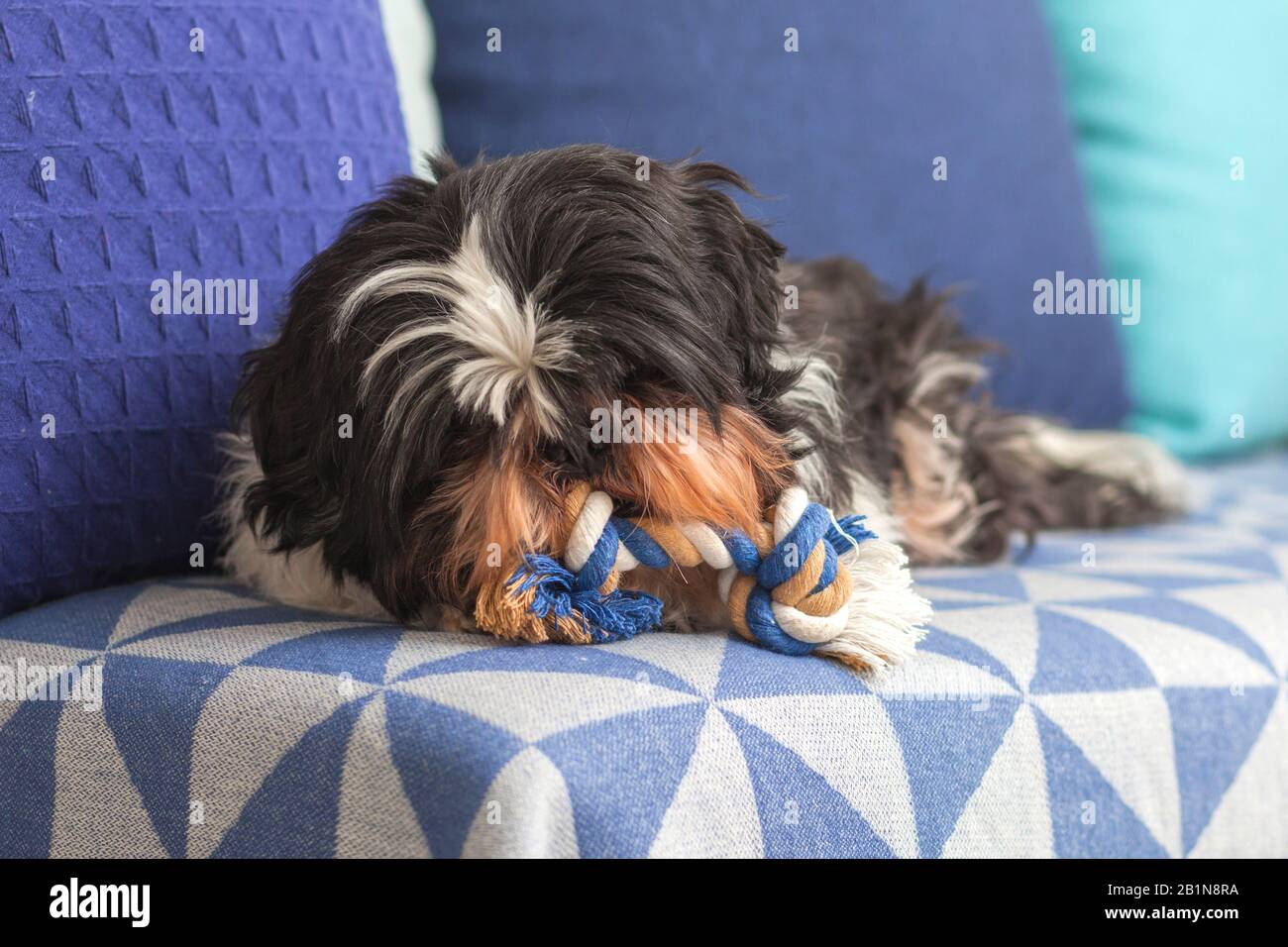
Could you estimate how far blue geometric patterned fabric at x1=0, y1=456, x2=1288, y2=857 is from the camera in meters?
1.18

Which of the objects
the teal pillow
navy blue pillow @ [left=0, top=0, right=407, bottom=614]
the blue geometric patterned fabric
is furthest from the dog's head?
the teal pillow

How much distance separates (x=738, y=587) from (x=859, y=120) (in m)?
1.41

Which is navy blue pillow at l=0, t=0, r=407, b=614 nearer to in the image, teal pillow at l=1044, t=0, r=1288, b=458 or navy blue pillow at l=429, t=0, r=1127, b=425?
navy blue pillow at l=429, t=0, r=1127, b=425

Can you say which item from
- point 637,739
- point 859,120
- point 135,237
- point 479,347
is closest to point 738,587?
point 637,739

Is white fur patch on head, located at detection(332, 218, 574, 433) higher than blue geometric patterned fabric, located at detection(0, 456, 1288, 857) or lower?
higher

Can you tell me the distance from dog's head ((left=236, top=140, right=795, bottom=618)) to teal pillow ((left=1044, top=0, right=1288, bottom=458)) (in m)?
1.76

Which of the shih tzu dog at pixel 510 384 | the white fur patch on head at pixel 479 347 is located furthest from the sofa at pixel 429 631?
the white fur patch on head at pixel 479 347

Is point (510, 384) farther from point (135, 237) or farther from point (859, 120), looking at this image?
point (859, 120)

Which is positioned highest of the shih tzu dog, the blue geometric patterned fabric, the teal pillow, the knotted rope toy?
the teal pillow

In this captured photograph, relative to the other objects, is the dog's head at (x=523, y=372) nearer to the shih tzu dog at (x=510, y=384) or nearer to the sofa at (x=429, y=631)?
the shih tzu dog at (x=510, y=384)

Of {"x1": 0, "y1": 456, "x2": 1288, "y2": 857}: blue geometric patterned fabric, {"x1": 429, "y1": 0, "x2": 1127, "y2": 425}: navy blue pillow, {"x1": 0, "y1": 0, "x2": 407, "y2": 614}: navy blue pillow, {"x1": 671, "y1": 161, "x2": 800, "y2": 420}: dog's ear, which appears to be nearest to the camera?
{"x1": 0, "y1": 456, "x2": 1288, "y2": 857}: blue geometric patterned fabric

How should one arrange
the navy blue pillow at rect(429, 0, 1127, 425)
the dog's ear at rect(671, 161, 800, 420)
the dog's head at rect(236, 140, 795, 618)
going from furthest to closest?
the navy blue pillow at rect(429, 0, 1127, 425) < the dog's ear at rect(671, 161, 800, 420) < the dog's head at rect(236, 140, 795, 618)

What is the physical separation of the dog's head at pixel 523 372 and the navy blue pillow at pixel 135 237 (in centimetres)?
36
